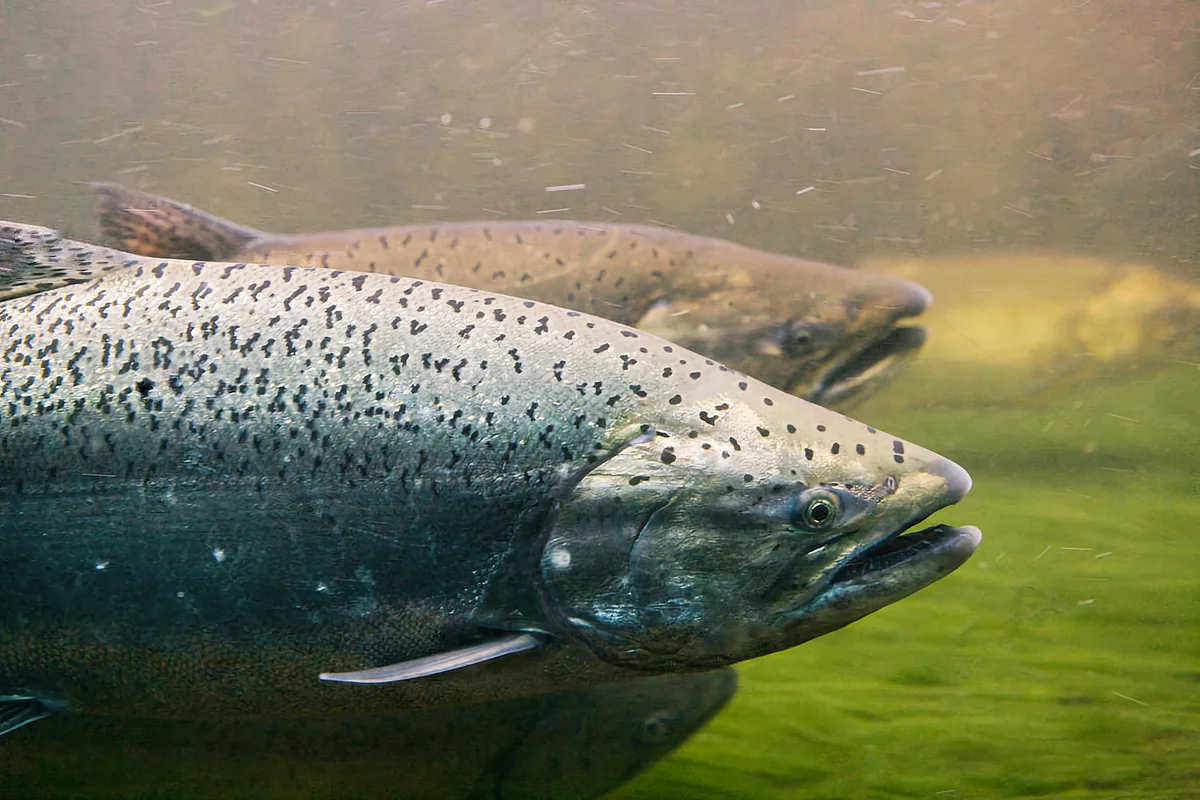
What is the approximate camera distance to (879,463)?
1334 millimetres

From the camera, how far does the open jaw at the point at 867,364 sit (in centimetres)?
258

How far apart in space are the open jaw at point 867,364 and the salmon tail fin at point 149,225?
6.67 ft

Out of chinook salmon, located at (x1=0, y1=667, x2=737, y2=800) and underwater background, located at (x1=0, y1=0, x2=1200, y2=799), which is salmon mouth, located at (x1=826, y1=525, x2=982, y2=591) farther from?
underwater background, located at (x1=0, y1=0, x2=1200, y2=799)

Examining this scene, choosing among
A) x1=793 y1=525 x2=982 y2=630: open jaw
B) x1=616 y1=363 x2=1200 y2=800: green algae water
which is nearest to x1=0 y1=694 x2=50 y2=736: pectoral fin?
x1=616 y1=363 x2=1200 y2=800: green algae water

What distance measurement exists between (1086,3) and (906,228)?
1.08m

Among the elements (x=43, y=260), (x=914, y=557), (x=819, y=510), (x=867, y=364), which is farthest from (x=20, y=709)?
(x=867, y=364)

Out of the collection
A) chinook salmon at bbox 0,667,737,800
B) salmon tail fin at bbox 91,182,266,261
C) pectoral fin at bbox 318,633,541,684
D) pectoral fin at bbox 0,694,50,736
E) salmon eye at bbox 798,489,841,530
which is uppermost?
salmon tail fin at bbox 91,182,266,261

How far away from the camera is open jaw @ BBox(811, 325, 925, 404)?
8.46 ft

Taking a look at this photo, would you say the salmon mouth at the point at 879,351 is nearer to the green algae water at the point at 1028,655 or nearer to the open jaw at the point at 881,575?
the green algae water at the point at 1028,655

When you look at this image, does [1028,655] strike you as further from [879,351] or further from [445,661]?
[445,661]

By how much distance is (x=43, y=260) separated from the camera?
1.56 metres

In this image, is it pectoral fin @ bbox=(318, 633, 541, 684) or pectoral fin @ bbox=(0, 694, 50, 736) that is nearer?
pectoral fin @ bbox=(318, 633, 541, 684)

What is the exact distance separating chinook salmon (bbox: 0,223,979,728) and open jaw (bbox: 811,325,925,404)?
3.98 feet

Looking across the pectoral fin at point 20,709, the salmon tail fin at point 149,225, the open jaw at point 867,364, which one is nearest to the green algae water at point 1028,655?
the open jaw at point 867,364
